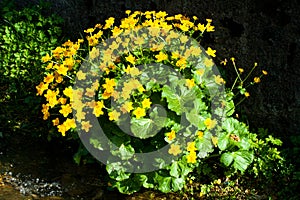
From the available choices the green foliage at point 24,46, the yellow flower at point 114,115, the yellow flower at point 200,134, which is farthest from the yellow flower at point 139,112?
the green foliage at point 24,46

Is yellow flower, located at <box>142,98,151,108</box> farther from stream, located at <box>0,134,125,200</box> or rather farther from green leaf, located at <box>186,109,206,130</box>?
stream, located at <box>0,134,125,200</box>

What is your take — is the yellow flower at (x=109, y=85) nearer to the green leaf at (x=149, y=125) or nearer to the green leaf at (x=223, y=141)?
the green leaf at (x=149, y=125)

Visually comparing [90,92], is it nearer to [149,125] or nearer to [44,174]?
[149,125]

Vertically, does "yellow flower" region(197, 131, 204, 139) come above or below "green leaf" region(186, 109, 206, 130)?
below

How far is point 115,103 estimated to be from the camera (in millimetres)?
3652

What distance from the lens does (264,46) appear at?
4.16 m

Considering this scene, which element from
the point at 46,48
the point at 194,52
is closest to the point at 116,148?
the point at 194,52

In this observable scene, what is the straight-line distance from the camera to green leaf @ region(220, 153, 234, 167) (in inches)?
151

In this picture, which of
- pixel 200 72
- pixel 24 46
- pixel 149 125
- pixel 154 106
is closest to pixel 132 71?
pixel 154 106

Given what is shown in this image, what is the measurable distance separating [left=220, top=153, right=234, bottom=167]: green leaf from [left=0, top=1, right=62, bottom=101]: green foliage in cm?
225

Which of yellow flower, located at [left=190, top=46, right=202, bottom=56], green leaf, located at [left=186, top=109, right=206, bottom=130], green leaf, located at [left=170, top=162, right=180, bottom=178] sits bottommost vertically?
green leaf, located at [left=170, top=162, right=180, bottom=178]

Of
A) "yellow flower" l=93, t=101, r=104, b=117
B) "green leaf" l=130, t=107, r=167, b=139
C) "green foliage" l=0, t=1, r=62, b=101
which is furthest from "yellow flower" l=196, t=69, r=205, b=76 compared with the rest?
"green foliage" l=0, t=1, r=62, b=101

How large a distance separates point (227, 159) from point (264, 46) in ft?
3.33

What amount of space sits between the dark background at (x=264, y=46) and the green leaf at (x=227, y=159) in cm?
68
